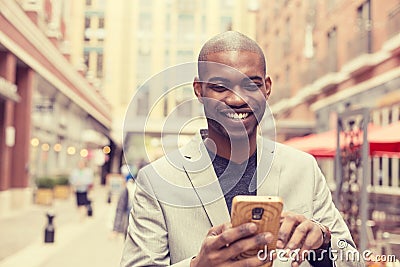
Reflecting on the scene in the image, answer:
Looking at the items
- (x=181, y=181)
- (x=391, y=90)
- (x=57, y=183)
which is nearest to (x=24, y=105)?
(x=57, y=183)

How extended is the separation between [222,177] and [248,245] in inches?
20.5

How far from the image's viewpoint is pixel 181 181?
1657 mm

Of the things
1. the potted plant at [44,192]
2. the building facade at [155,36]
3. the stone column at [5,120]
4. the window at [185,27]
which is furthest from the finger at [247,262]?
the window at [185,27]

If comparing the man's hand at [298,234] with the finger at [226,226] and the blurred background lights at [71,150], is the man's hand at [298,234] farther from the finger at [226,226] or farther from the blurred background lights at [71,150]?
the blurred background lights at [71,150]

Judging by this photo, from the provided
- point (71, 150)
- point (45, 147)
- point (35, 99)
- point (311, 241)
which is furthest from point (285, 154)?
point (71, 150)

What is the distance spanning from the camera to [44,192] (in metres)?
20.2

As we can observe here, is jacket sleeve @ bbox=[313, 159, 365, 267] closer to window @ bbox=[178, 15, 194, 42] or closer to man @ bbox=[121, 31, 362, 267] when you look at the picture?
man @ bbox=[121, 31, 362, 267]

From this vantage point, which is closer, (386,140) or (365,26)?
(386,140)

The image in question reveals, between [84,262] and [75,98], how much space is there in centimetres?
2063

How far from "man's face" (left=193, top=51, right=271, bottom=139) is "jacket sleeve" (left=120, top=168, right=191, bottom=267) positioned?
0.29m

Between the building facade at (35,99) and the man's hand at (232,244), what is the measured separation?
14070mm

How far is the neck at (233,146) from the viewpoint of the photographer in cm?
160

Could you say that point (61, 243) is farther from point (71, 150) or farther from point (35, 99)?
point (71, 150)

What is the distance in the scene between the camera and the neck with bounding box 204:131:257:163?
160cm
